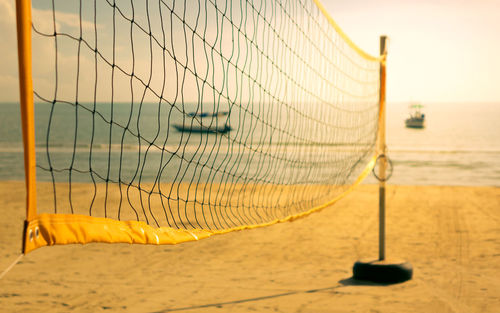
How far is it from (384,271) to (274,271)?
1.05 metres

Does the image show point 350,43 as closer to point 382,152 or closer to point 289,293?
point 382,152

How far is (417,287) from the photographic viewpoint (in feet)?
14.3

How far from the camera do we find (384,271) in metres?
4.42

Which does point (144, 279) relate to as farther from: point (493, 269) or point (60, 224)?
point (493, 269)

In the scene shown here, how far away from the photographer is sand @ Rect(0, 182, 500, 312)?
12.9 ft

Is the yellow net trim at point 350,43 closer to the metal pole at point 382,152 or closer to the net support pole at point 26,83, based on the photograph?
the metal pole at point 382,152

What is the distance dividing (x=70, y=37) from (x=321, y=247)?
183 inches

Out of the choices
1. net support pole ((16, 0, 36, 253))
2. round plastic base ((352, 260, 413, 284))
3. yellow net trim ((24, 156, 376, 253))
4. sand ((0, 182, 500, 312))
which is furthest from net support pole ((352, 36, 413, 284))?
net support pole ((16, 0, 36, 253))

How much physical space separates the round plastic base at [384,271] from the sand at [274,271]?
109 mm

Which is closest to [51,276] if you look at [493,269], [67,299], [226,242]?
[67,299]

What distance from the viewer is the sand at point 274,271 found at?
3945 millimetres

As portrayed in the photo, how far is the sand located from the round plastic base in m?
0.11

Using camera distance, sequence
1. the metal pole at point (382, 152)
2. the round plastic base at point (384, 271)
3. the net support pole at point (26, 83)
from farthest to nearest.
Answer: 1. the metal pole at point (382, 152)
2. the round plastic base at point (384, 271)
3. the net support pole at point (26, 83)

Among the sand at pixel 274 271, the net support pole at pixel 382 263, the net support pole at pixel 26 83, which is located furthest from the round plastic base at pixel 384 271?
the net support pole at pixel 26 83
